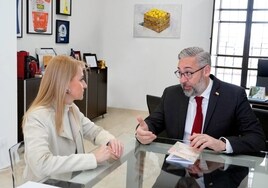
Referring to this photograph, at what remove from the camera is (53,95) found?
164 centimetres

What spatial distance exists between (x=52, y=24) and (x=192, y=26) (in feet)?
8.21

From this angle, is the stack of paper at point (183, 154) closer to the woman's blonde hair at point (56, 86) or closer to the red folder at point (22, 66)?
the woman's blonde hair at point (56, 86)

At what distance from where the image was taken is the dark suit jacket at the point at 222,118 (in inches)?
72.9

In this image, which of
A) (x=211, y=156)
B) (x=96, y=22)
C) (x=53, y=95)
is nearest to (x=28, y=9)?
(x=96, y=22)

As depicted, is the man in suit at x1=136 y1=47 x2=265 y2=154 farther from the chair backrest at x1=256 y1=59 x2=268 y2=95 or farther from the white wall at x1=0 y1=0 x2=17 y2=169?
the chair backrest at x1=256 y1=59 x2=268 y2=95

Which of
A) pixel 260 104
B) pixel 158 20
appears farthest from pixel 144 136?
pixel 158 20

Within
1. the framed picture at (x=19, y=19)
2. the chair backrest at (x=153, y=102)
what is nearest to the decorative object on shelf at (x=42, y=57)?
the framed picture at (x=19, y=19)

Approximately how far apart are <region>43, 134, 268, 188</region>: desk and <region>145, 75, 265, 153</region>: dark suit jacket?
0.11m

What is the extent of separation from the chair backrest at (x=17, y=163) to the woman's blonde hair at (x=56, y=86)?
0.20 metres

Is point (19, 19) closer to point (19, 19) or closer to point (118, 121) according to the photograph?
point (19, 19)

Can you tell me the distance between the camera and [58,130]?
64.0 inches

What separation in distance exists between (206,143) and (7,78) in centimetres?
221

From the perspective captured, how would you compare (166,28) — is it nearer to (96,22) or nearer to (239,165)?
(96,22)

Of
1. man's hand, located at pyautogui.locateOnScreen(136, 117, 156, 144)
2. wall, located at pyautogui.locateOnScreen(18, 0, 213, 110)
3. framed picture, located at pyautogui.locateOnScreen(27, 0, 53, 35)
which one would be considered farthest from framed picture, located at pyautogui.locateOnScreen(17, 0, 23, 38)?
man's hand, located at pyautogui.locateOnScreen(136, 117, 156, 144)
